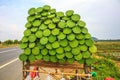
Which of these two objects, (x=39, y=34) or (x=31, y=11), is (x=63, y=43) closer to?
(x=39, y=34)

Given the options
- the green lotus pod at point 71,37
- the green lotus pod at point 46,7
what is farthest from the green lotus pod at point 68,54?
the green lotus pod at point 46,7

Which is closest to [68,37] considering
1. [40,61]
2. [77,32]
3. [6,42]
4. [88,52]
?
[77,32]

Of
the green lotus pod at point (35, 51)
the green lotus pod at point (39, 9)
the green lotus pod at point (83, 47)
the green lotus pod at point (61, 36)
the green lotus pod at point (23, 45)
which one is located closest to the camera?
the green lotus pod at point (61, 36)

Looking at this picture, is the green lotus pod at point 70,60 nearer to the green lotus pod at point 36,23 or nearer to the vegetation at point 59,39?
the vegetation at point 59,39

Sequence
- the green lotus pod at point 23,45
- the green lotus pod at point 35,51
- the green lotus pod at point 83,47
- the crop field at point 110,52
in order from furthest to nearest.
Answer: the crop field at point 110,52 → the green lotus pod at point 23,45 → the green lotus pod at point 35,51 → the green lotus pod at point 83,47

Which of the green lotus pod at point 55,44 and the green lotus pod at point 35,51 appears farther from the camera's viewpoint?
the green lotus pod at point 35,51

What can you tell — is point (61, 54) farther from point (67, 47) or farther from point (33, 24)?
point (33, 24)

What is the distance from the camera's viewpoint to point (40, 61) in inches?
247

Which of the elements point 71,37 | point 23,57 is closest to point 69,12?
point 71,37

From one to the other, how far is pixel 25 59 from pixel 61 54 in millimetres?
A: 911

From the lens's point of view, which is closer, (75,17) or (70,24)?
(70,24)

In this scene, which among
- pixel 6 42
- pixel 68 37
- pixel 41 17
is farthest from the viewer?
pixel 6 42

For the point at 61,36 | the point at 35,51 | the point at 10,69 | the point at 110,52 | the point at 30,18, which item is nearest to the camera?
the point at 61,36

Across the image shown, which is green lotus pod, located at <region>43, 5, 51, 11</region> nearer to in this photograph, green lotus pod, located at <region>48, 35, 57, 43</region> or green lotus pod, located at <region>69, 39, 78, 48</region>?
green lotus pod, located at <region>48, 35, 57, 43</region>
